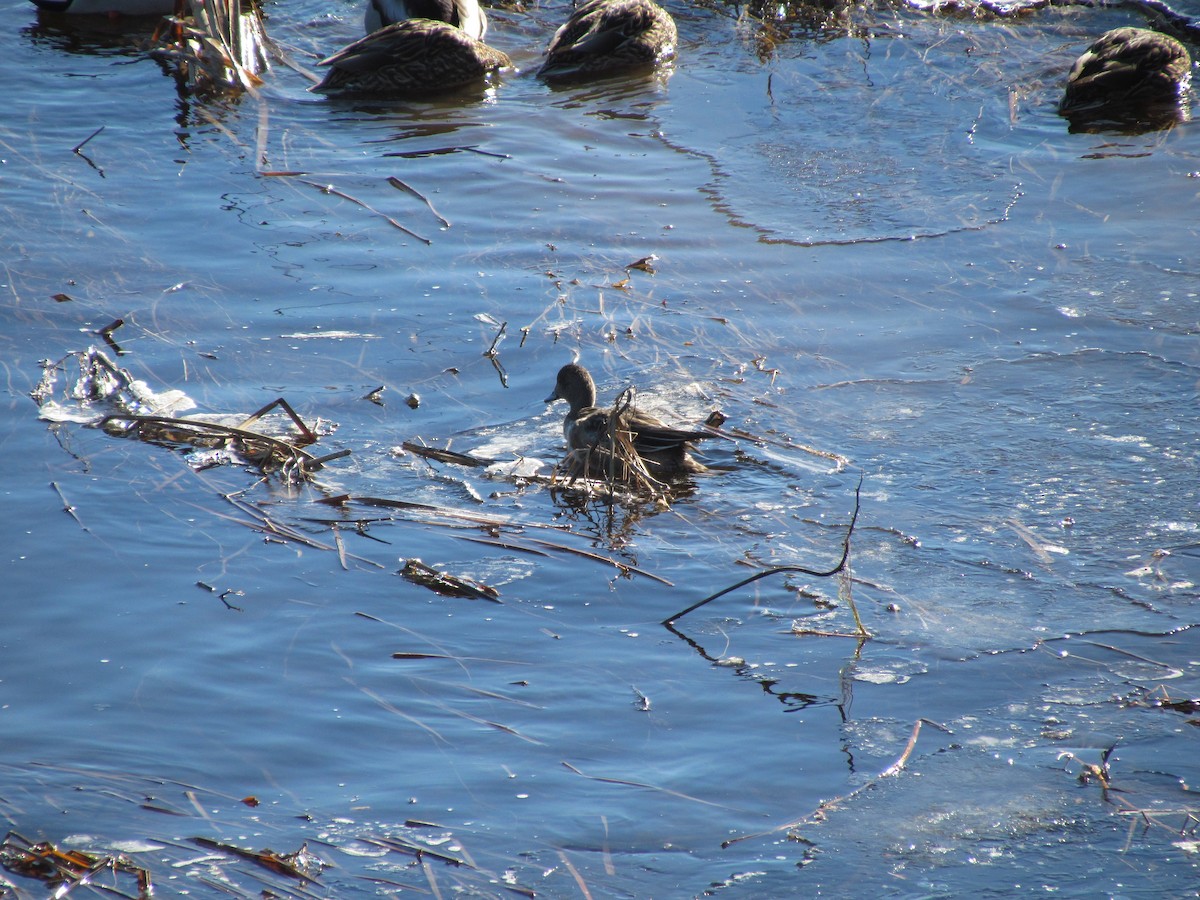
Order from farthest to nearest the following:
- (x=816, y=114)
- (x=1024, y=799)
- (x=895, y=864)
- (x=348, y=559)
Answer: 1. (x=816, y=114)
2. (x=348, y=559)
3. (x=1024, y=799)
4. (x=895, y=864)

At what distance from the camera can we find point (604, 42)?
10.5 metres

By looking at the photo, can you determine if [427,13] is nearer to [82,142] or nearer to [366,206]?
[82,142]

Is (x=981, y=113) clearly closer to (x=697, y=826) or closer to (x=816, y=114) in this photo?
(x=816, y=114)

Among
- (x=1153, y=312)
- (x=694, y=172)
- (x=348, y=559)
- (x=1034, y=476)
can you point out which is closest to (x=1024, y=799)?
(x=1034, y=476)

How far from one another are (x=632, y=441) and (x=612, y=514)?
0.35 metres

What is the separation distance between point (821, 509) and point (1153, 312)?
272cm

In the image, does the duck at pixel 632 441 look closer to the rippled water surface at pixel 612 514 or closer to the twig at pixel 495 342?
the rippled water surface at pixel 612 514

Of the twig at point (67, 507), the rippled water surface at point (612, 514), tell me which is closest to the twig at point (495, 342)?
the rippled water surface at point (612, 514)

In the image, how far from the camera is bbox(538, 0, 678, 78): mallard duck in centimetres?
1045

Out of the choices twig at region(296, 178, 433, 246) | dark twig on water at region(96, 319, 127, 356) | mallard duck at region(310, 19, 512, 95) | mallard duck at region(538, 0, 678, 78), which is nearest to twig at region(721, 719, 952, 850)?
dark twig on water at region(96, 319, 127, 356)

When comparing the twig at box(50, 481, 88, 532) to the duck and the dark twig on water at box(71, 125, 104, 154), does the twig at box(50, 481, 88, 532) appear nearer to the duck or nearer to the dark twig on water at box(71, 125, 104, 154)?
the duck

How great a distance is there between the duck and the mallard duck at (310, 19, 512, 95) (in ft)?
18.3

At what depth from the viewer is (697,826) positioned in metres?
3.25

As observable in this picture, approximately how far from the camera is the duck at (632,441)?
5051 millimetres
